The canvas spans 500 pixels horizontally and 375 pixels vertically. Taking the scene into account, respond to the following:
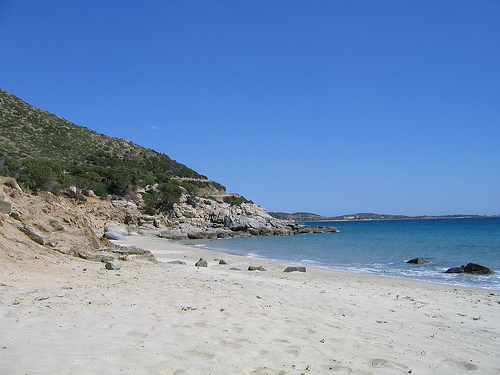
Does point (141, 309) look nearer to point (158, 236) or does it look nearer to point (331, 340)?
point (331, 340)

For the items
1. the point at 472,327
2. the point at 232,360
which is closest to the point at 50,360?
the point at 232,360

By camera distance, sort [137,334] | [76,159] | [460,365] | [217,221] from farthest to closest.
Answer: [76,159], [217,221], [137,334], [460,365]

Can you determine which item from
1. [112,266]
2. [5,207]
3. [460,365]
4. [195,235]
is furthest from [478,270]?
[195,235]

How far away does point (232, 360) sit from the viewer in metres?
4.16

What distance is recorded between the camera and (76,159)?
5694 centimetres

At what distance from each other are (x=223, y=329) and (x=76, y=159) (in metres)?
59.2

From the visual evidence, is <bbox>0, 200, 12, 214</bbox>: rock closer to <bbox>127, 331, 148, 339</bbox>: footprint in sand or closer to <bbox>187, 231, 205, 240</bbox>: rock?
<bbox>127, 331, 148, 339</bbox>: footprint in sand

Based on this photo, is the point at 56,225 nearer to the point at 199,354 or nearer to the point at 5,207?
the point at 5,207

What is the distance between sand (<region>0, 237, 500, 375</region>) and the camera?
400 cm

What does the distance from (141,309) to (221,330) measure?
71.4 inches

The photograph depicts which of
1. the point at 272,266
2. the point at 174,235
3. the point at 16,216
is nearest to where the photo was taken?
the point at 16,216

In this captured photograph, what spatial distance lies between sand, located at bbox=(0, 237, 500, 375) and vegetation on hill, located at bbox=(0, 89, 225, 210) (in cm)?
2537

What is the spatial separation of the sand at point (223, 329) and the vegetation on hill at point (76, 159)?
2537 centimetres

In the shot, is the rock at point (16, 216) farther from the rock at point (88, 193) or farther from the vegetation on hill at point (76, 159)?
the rock at point (88, 193)
